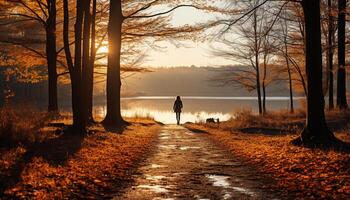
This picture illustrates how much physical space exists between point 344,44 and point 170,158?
18.4m

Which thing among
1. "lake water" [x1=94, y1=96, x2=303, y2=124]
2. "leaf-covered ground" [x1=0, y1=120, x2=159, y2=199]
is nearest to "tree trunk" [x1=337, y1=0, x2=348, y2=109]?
"lake water" [x1=94, y1=96, x2=303, y2=124]

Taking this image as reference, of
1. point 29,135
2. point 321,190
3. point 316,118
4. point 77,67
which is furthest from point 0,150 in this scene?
point 316,118

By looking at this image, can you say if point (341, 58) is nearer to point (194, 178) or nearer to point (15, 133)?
point (194, 178)

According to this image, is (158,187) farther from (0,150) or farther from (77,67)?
(77,67)

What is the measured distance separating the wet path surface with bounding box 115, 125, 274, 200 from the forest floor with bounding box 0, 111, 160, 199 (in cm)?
46

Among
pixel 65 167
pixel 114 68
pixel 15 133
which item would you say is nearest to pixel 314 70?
pixel 65 167

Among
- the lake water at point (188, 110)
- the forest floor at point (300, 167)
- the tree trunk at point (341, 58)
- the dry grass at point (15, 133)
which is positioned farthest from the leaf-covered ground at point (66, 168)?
the lake water at point (188, 110)

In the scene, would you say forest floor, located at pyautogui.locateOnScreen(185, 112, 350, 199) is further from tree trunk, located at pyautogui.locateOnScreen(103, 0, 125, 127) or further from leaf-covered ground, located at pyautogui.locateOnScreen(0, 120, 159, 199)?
tree trunk, located at pyautogui.locateOnScreen(103, 0, 125, 127)

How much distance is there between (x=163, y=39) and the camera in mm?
25469

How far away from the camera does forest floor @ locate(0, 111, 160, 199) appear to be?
739 cm

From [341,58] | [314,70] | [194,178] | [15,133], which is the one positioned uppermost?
[341,58]

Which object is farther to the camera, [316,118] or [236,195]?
[316,118]

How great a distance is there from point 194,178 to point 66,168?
264 cm

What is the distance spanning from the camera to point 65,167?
30.6 feet
